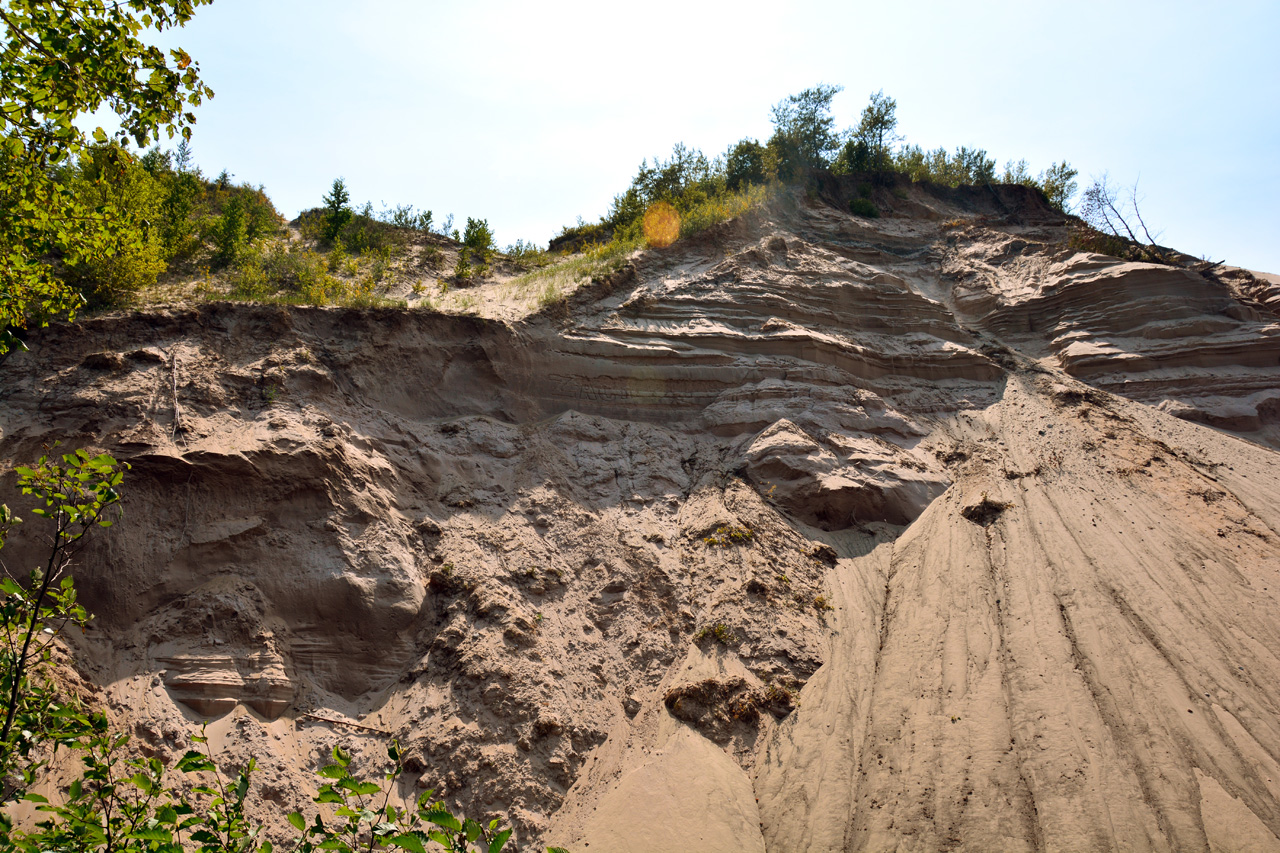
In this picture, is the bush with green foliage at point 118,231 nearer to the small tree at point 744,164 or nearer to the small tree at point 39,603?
the small tree at point 39,603

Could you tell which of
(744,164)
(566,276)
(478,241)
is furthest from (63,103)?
(744,164)

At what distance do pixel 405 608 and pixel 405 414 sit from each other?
3112 mm

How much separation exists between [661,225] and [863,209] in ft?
31.7

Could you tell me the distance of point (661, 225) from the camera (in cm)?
1567

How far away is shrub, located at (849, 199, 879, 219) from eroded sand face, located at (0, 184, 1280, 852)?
36.7 ft

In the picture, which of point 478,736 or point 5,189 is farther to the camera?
point 478,736

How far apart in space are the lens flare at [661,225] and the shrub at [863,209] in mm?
8011

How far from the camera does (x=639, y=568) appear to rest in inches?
339

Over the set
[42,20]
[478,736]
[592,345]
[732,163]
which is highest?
[732,163]

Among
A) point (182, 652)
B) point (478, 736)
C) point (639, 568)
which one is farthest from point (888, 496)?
point (182, 652)

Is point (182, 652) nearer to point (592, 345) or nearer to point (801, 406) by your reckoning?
point (592, 345)

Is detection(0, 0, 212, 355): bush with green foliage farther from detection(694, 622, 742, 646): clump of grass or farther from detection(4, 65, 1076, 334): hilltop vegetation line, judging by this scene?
detection(694, 622, 742, 646): clump of grass

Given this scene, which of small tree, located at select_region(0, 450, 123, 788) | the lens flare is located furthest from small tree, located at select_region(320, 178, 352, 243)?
small tree, located at select_region(0, 450, 123, 788)

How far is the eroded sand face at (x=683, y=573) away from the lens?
20.4 ft
